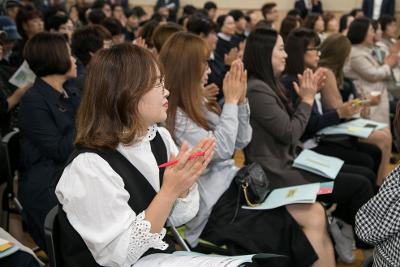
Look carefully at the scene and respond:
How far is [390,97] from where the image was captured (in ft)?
13.5

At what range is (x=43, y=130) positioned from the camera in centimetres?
199

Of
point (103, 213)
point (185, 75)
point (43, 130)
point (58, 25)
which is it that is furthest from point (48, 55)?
point (58, 25)

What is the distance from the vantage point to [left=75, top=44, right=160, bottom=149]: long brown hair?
4.22 ft

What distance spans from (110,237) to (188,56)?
1001 mm

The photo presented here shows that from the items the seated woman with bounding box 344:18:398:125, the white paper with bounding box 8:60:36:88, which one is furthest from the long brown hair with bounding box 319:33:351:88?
the white paper with bounding box 8:60:36:88

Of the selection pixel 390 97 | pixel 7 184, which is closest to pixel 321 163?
pixel 7 184

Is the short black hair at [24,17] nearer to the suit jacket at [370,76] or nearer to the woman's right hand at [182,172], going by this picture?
the suit jacket at [370,76]

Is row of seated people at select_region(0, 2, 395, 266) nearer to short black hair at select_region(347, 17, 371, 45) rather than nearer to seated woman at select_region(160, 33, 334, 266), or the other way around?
seated woman at select_region(160, 33, 334, 266)

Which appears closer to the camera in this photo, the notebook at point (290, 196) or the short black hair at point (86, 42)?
the notebook at point (290, 196)

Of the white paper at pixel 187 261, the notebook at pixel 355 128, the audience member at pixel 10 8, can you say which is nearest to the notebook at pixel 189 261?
the white paper at pixel 187 261

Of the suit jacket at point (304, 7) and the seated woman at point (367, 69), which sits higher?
the seated woman at point (367, 69)

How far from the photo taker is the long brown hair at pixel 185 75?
6.29 ft

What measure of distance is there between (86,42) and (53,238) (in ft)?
6.34

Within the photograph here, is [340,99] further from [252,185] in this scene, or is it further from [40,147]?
[40,147]
